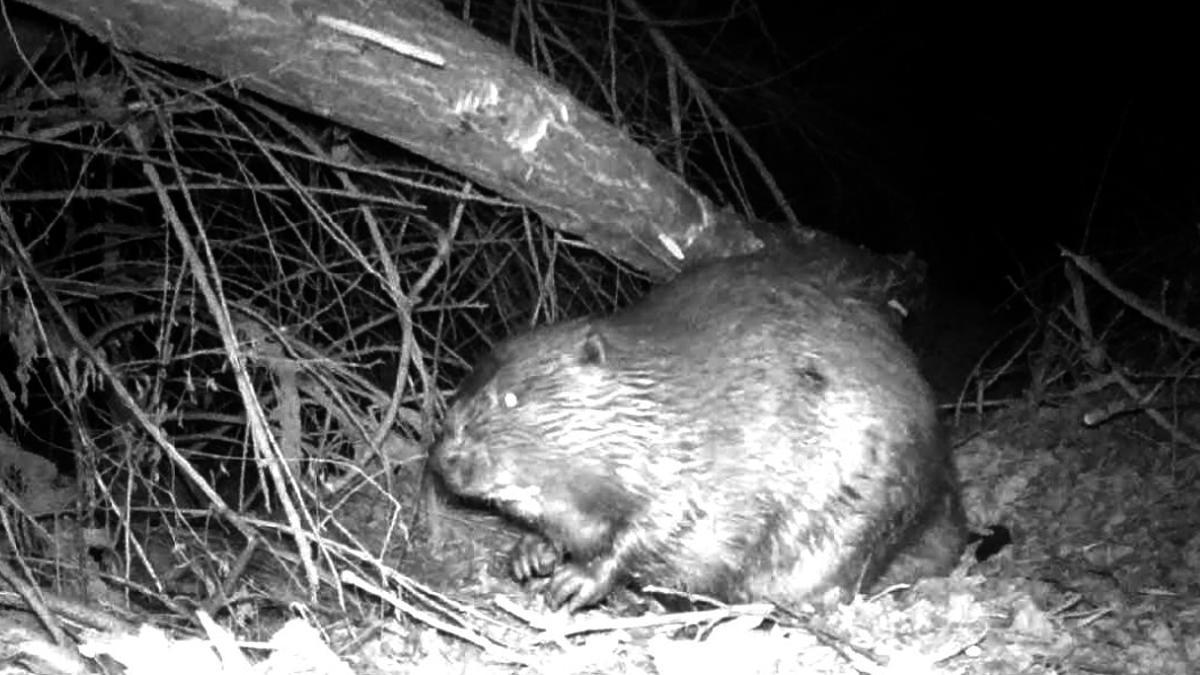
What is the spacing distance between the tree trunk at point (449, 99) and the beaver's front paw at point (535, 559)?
3.29ft

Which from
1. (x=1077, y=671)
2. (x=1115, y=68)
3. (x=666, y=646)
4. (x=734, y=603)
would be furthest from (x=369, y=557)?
(x=1115, y=68)

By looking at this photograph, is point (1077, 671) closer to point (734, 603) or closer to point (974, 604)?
point (974, 604)

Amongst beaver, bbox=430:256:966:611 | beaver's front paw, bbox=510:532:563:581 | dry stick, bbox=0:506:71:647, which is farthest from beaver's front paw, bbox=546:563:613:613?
dry stick, bbox=0:506:71:647

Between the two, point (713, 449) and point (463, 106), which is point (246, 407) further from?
point (713, 449)

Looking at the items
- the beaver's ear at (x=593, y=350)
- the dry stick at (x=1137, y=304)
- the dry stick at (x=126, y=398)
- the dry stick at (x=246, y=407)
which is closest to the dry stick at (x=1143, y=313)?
the dry stick at (x=1137, y=304)

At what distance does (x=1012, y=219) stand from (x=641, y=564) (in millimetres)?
5035

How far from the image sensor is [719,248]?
4727mm

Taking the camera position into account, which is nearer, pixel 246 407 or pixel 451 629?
pixel 451 629

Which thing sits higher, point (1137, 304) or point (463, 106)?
point (463, 106)

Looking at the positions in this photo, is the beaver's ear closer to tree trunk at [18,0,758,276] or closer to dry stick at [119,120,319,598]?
tree trunk at [18,0,758,276]

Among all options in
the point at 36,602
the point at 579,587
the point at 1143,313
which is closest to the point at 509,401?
the point at 579,587

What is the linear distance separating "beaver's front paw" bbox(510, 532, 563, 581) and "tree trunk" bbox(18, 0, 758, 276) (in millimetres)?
1002

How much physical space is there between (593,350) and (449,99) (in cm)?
86

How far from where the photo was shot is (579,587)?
3949 mm
